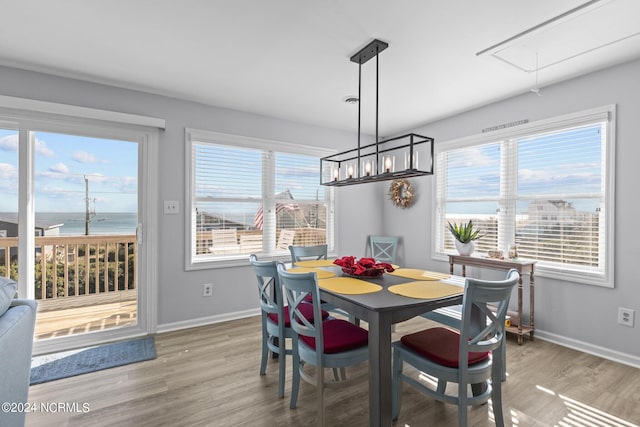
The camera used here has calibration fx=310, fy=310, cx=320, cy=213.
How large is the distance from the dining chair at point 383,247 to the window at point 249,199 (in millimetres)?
685

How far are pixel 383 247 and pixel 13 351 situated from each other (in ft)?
13.0

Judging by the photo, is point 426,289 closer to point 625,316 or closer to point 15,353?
point 625,316


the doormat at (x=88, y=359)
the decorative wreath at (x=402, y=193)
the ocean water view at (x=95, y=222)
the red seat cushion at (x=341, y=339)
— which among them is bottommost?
the doormat at (x=88, y=359)

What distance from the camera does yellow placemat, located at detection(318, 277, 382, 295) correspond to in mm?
1922

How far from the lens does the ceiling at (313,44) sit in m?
1.89

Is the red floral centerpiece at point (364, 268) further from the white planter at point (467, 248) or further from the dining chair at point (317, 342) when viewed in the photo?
the white planter at point (467, 248)

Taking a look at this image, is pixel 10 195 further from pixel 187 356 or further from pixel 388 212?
pixel 388 212

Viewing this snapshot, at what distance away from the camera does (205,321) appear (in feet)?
11.4

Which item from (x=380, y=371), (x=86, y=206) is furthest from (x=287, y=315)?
(x=86, y=206)

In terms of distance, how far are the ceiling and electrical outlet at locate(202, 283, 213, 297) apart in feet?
6.73

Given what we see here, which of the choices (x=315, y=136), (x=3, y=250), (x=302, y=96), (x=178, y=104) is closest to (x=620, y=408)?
(x=302, y=96)

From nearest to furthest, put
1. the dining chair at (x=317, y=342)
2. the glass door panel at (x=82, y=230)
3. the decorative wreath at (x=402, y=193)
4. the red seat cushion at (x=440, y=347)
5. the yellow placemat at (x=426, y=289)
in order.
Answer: the red seat cushion at (x=440, y=347) < the dining chair at (x=317, y=342) < the yellow placemat at (x=426, y=289) < the glass door panel at (x=82, y=230) < the decorative wreath at (x=402, y=193)

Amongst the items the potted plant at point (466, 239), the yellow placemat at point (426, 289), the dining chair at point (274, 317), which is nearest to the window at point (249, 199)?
the dining chair at point (274, 317)

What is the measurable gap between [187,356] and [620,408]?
3137 mm
